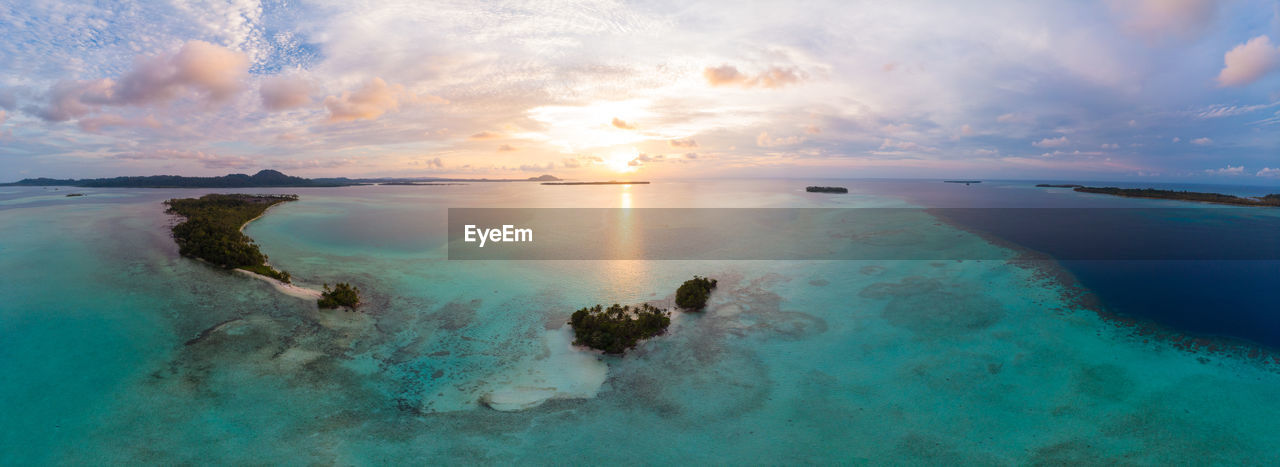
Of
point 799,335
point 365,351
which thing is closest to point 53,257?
point 365,351

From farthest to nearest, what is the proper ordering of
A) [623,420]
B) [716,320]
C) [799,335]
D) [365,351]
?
[716,320] → [799,335] → [365,351] → [623,420]

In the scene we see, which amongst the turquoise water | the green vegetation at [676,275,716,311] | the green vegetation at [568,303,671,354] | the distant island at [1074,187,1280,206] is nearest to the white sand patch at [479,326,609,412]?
A: the turquoise water

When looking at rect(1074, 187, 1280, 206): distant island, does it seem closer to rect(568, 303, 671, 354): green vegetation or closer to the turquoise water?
the turquoise water

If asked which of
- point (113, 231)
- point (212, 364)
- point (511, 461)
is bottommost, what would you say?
point (511, 461)

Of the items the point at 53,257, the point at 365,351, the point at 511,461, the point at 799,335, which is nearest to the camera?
the point at 511,461

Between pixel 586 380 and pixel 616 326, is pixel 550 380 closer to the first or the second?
pixel 586 380

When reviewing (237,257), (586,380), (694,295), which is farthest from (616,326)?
(237,257)

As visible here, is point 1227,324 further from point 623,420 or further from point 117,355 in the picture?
point 117,355
